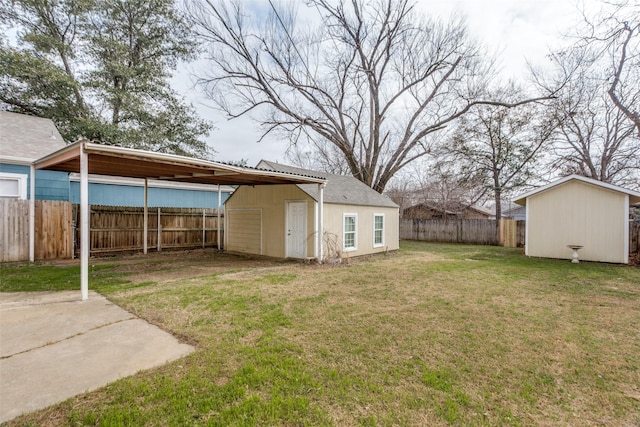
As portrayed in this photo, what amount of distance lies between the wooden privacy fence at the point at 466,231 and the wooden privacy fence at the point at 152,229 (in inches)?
471

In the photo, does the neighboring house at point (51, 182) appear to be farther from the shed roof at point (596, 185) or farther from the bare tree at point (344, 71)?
the shed roof at point (596, 185)

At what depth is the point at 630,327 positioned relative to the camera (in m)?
4.21

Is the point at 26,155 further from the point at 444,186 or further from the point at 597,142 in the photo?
the point at 597,142

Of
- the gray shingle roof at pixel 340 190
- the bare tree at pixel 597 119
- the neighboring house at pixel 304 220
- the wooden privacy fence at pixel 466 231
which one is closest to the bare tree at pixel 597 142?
the bare tree at pixel 597 119

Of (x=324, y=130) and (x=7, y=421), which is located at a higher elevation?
(x=324, y=130)

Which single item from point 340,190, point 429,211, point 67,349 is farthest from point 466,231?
point 67,349

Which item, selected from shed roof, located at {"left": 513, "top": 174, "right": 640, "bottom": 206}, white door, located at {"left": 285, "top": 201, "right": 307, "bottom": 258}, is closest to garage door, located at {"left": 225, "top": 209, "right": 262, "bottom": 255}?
white door, located at {"left": 285, "top": 201, "right": 307, "bottom": 258}

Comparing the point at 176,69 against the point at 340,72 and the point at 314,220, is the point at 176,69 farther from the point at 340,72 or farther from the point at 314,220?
the point at 314,220

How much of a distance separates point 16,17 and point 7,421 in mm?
19682

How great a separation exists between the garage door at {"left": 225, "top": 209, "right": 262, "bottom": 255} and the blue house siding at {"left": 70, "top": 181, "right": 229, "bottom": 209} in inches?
137

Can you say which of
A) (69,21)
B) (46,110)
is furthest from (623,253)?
(69,21)

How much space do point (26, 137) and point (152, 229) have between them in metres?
5.10

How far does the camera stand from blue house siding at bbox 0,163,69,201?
9.44 m

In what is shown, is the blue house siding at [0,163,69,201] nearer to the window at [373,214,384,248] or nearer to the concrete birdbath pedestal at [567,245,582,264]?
the window at [373,214,384,248]
